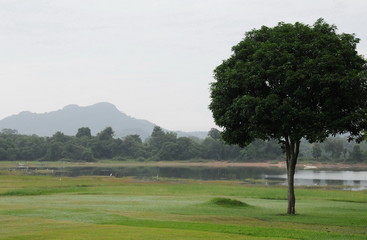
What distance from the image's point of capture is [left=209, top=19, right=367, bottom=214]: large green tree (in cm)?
3144

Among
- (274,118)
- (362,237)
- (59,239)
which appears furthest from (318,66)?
(59,239)

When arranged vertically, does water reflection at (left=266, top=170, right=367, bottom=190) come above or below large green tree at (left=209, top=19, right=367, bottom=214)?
below

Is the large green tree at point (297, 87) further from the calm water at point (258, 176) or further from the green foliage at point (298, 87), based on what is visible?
the calm water at point (258, 176)

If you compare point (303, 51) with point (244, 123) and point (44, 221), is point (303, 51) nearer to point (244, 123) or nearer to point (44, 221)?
point (244, 123)

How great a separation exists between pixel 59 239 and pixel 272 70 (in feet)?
60.2

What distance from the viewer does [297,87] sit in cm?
3216

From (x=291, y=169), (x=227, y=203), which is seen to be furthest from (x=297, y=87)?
(x=227, y=203)

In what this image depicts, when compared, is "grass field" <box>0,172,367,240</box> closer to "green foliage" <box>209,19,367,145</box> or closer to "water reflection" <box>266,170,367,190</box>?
"green foliage" <box>209,19,367,145</box>

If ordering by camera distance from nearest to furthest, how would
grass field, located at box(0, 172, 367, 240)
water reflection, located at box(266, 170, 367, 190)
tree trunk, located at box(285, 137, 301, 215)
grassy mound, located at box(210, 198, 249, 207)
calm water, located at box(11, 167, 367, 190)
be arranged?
grass field, located at box(0, 172, 367, 240) < tree trunk, located at box(285, 137, 301, 215) < grassy mound, located at box(210, 198, 249, 207) < water reflection, located at box(266, 170, 367, 190) < calm water, located at box(11, 167, 367, 190)

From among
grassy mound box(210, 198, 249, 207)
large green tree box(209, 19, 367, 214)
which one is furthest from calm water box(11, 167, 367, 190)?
large green tree box(209, 19, 367, 214)

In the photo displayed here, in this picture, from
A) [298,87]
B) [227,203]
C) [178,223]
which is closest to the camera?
[178,223]

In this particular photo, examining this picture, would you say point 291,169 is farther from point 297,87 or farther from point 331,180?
point 331,180

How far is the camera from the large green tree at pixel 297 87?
3144 centimetres

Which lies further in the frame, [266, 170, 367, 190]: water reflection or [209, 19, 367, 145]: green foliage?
[266, 170, 367, 190]: water reflection
